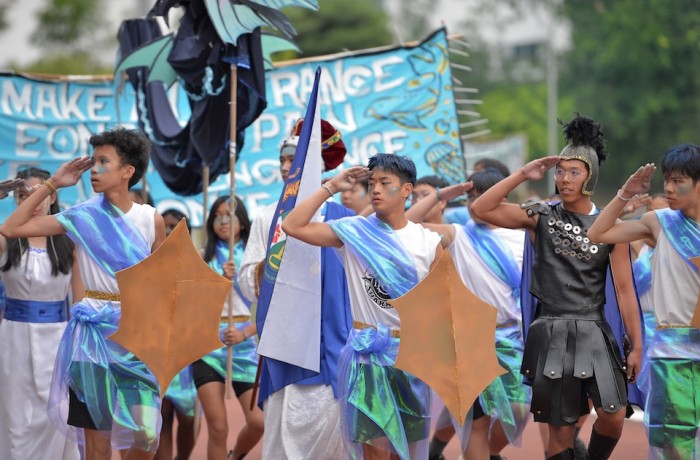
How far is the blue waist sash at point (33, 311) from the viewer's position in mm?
7754

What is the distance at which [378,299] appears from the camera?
21.2 feet

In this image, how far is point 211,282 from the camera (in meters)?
6.69

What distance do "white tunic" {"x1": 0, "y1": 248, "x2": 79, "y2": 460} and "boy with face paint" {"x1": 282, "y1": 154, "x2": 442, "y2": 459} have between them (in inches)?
78.6

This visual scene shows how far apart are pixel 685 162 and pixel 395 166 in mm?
1538

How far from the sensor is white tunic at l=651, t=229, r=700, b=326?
6.44 metres

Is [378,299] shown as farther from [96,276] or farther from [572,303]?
[96,276]

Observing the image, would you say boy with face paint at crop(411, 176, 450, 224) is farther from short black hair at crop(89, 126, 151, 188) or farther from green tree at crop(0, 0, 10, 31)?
green tree at crop(0, 0, 10, 31)

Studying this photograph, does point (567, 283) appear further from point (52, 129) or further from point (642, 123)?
point (642, 123)

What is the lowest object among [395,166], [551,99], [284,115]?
[395,166]

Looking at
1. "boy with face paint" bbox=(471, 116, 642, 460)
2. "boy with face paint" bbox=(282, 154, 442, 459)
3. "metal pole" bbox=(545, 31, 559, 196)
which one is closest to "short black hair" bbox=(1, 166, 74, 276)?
"boy with face paint" bbox=(282, 154, 442, 459)

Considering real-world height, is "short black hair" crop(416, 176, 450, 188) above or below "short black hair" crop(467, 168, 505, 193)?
above

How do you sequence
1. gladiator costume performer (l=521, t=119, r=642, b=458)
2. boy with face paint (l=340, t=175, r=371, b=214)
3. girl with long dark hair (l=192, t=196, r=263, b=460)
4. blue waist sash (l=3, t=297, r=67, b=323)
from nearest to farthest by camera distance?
gladiator costume performer (l=521, t=119, r=642, b=458) < blue waist sash (l=3, t=297, r=67, b=323) < girl with long dark hair (l=192, t=196, r=263, b=460) < boy with face paint (l=340, t=175, r=371, b=214)

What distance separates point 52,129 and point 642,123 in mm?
27567

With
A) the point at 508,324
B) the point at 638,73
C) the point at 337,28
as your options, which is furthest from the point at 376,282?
the point at 337,28
